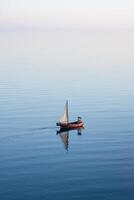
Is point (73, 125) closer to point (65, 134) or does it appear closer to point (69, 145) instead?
point (65, 134)

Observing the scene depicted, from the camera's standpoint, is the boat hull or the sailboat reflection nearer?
the sailboat reflection

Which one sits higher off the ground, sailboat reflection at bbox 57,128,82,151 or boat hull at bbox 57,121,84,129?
boat hull at bbox 57,121,84,129

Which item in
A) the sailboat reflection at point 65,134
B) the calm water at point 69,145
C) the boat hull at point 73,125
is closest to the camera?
the calm water at point 69,145

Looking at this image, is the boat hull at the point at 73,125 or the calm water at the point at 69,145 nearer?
the calm water at the point at 69,145

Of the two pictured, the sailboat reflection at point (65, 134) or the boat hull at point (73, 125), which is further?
the boat hull at point (73, 125)

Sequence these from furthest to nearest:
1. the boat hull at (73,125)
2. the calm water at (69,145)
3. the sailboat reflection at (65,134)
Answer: the boat hull at (73,125), the sailboat reflection at (65,134), the calm water at (69,145)

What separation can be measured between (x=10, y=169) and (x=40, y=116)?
39.7 meters

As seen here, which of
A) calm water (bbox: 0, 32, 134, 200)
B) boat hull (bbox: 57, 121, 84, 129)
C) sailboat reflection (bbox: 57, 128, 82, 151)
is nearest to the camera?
calm water (bbox: 0, 32, 134, 200)

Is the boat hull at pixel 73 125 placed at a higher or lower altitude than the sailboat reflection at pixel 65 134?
higher

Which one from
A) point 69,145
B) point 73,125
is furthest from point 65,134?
point 69,145

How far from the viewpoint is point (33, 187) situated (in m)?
69.6

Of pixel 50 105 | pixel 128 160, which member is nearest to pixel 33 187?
pixel 128 160

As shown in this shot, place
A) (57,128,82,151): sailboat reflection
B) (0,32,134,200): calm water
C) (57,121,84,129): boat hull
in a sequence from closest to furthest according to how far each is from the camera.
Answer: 1. (0,32,134,200): calm water
2. (57,128,82,151): sailboat reflection
3. (57,121,84,129): boat hull

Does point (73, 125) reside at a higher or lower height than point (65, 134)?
higher
